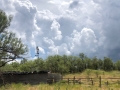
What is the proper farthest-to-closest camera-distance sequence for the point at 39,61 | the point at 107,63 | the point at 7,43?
the point at 107,63, the point at 39,61, the point at 7,43

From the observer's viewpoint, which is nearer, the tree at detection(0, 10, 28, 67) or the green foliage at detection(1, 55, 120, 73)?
the tree at detection(0, 10, 28, 67)

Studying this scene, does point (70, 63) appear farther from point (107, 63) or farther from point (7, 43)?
point (7, 43)

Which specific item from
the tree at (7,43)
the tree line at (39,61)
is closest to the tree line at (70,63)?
the tree line at (39,61)

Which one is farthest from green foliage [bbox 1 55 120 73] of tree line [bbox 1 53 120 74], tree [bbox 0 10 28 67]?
tree [bbox 0 10 28 67]

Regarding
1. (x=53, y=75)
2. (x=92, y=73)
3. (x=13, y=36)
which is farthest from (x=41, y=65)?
(x=13, y=36)

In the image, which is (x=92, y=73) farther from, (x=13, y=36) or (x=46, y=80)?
(x=13, y=36)

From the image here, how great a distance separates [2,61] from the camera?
2173 centimetres

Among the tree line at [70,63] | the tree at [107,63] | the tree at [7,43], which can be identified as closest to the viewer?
the tree at [7,43]

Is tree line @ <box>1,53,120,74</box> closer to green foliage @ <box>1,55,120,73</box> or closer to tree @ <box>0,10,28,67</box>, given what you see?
green foliage @ <box>1,55,120,73</box>

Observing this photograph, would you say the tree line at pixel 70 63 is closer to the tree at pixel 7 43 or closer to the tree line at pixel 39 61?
the tree line at pixel 39 61

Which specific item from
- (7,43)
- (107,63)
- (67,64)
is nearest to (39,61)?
(67,64)

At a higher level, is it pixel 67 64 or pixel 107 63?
pixel 107 63

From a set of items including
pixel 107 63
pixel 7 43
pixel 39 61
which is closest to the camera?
pixel 7 43

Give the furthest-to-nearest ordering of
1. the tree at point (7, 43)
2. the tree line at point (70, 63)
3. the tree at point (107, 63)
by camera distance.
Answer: the tree at point (107, 63)
the tree line at point (70, 63)
the tree at point (7, 43)
